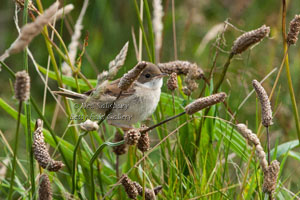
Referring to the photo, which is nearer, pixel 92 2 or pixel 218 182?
pixel 218 182

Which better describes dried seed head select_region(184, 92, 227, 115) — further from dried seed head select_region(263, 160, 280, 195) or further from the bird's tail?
the bird's tail

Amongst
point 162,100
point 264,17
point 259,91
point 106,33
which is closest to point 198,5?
point 264,17

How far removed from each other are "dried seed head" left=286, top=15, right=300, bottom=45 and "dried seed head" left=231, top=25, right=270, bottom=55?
125mm

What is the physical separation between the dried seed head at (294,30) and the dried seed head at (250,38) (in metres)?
0.12

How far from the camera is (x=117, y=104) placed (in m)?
2.79

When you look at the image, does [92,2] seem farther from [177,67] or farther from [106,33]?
[177,67]

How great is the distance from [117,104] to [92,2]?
2135 mm

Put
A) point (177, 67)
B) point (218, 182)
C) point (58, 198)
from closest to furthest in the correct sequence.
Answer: point (218, 182), point (58, 198), point (177, 67)

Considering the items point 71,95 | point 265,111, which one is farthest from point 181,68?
point 265,111

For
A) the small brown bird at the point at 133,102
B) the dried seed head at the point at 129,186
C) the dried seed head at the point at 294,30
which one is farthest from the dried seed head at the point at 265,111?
the small brown bird at the point at 133,102

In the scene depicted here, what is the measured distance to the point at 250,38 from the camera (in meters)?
1.86

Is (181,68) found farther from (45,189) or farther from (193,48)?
(193,48)

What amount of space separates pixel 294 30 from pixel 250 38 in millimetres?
210

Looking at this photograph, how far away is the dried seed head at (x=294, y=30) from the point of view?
1885 mm
